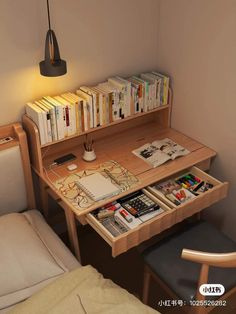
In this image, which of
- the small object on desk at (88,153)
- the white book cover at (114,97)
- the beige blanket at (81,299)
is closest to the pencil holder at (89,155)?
the small object on desk at (88,153)

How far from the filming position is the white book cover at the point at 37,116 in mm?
1930

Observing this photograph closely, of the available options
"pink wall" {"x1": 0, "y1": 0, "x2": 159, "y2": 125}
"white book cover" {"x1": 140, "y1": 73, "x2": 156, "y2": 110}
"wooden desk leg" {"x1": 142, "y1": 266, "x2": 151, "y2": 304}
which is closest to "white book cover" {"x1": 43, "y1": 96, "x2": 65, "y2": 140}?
"pink wall" {"x1": 0, "y1": 0, "x2": 159, "y2": 125}

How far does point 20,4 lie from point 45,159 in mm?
868

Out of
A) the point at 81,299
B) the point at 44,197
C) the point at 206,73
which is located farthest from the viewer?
the point at 44,197

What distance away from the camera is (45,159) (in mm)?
2209

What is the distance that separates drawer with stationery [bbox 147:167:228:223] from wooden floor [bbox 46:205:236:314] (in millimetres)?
498

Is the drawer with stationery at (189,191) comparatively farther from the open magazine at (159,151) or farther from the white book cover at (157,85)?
the white book cover at (157,85)

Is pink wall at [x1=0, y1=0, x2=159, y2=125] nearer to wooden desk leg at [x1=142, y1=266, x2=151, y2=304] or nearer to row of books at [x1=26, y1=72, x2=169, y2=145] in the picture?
row of books at [x1=26, y1=72, x2=169, y2=145]

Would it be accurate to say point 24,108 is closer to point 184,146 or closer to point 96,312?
point 184,146

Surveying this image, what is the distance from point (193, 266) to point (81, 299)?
1.97 ft

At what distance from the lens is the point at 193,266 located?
183 centimetres

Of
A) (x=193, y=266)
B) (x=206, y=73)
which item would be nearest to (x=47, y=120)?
(x=206, y=73)

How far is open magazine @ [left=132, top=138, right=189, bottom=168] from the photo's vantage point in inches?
85.7

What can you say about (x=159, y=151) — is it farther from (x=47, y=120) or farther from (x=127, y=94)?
(x=47, y=120)
